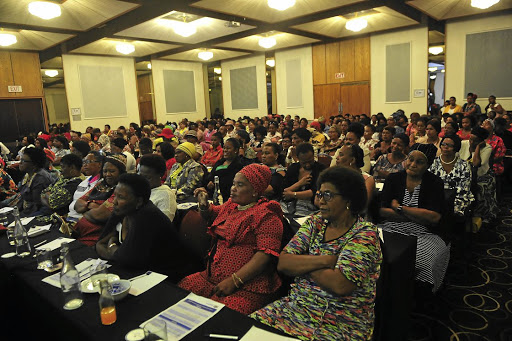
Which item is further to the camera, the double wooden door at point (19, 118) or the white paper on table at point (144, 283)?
the double wooden door at point (19, 118)

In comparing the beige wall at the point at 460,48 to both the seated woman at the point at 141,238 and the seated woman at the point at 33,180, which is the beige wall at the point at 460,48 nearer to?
the seated woman at the point at 141,238

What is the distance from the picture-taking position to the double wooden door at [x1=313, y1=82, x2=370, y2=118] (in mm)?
12891

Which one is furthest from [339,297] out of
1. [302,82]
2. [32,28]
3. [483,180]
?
[302,82]

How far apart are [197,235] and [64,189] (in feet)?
6.69

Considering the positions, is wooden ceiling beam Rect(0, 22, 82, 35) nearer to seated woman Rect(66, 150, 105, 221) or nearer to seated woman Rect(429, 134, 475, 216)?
seated woman Rect(66, 150, 105, 221)

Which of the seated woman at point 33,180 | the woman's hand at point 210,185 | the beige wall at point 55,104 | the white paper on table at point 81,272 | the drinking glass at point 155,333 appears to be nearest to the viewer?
the drinking glass at point 155,333

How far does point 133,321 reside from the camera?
61.1 inches

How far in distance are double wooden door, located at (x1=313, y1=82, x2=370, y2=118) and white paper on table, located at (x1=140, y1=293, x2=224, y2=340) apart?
12.3m

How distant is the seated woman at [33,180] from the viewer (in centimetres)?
409

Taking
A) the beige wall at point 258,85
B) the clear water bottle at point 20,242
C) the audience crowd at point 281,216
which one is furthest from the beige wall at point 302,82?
the clear water bottle at point 20,242

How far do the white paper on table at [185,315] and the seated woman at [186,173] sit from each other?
276 centimetres

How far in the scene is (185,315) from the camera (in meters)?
1.58

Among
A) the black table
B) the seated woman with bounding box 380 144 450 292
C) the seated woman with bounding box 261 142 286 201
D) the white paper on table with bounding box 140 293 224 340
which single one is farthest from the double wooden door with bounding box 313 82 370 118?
the white paper on table with bounding box 140 293 224 340

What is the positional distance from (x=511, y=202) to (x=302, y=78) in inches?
391
